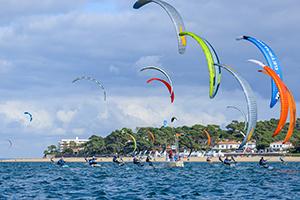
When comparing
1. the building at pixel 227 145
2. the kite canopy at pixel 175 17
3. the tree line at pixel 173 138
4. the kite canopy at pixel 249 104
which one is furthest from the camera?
the building at pixel 227 145

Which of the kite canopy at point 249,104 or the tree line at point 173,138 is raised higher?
the tree line at point 173,138

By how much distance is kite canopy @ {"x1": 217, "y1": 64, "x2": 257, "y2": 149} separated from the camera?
139 ft

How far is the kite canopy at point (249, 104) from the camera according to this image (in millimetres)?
42250

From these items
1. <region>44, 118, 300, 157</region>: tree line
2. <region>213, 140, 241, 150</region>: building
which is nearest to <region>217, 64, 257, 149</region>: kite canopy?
<region>44, 118, 300, 157</region>: tree line

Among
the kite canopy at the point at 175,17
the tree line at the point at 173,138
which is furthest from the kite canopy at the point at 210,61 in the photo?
the tree line at the point at 173,138

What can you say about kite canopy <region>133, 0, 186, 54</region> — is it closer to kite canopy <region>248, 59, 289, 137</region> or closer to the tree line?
kite canopy <region>248, 59, 289, 137</region>

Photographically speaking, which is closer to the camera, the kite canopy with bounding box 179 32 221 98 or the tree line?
the kite canopy with bounding box 179 32 221 98

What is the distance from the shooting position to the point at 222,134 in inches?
6905

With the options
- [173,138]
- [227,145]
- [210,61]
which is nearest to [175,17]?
[210,61]

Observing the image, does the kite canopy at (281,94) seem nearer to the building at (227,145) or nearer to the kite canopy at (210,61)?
the kite canopy at (210,61)

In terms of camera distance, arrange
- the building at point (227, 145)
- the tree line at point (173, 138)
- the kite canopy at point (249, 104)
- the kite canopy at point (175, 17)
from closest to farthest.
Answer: the kite canopy at point (249, 104)
the kite canopy at point (175, 17)
the tree line at point (173, 138)
the building at point (227, 145)

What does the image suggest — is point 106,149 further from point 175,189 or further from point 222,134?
point 175,189

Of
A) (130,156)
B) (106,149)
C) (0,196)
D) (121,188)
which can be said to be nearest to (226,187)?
(121,188)

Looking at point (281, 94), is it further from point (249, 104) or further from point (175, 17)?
point (175, 17)
